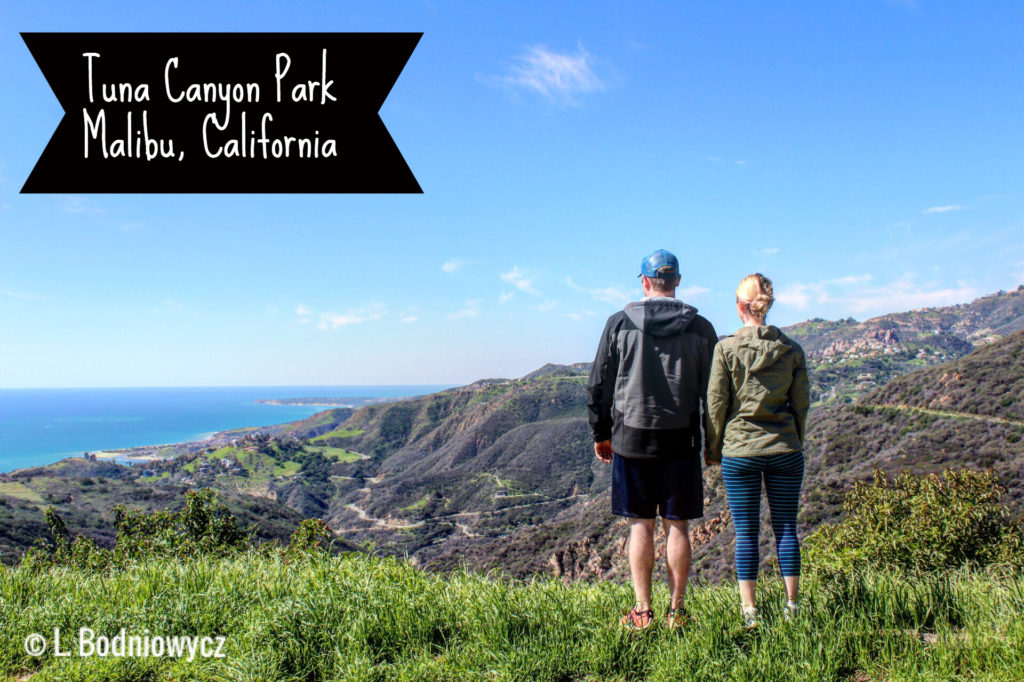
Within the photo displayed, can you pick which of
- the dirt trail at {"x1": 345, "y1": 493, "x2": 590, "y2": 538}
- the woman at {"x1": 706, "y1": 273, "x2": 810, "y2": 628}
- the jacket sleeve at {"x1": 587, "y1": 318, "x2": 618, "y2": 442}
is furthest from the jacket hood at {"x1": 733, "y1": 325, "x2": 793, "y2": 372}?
the dirt trail at {"x1": 345, "y1": 493, "x2": 590, "y2": 538}

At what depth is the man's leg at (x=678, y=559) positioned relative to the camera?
3.07 metres

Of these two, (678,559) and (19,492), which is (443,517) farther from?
(678,559)

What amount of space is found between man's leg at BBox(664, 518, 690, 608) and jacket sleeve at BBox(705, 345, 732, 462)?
0.48 m

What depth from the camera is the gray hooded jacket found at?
309 cm

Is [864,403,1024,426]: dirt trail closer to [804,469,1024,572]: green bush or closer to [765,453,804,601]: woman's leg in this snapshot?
[804,469,1024,572]: green bush

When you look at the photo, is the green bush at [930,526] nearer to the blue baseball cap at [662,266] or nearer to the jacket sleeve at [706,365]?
the jacket sleeve at [706,365]

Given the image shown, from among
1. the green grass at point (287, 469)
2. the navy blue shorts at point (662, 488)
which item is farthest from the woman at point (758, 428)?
the green grass at point (287, 469)

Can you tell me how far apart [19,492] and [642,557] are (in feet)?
231

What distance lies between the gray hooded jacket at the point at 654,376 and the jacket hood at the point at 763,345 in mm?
171

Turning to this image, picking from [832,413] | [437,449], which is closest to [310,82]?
[832,413]

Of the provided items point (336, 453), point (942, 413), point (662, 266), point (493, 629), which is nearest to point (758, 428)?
point (662, 266)

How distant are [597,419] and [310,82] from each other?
13.6 ft

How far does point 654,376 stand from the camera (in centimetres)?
314

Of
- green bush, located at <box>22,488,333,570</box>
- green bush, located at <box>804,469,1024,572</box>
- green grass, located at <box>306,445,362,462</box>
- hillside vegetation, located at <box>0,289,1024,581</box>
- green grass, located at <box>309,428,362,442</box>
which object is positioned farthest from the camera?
green grass, located at <box>309,428,362,442</box>
